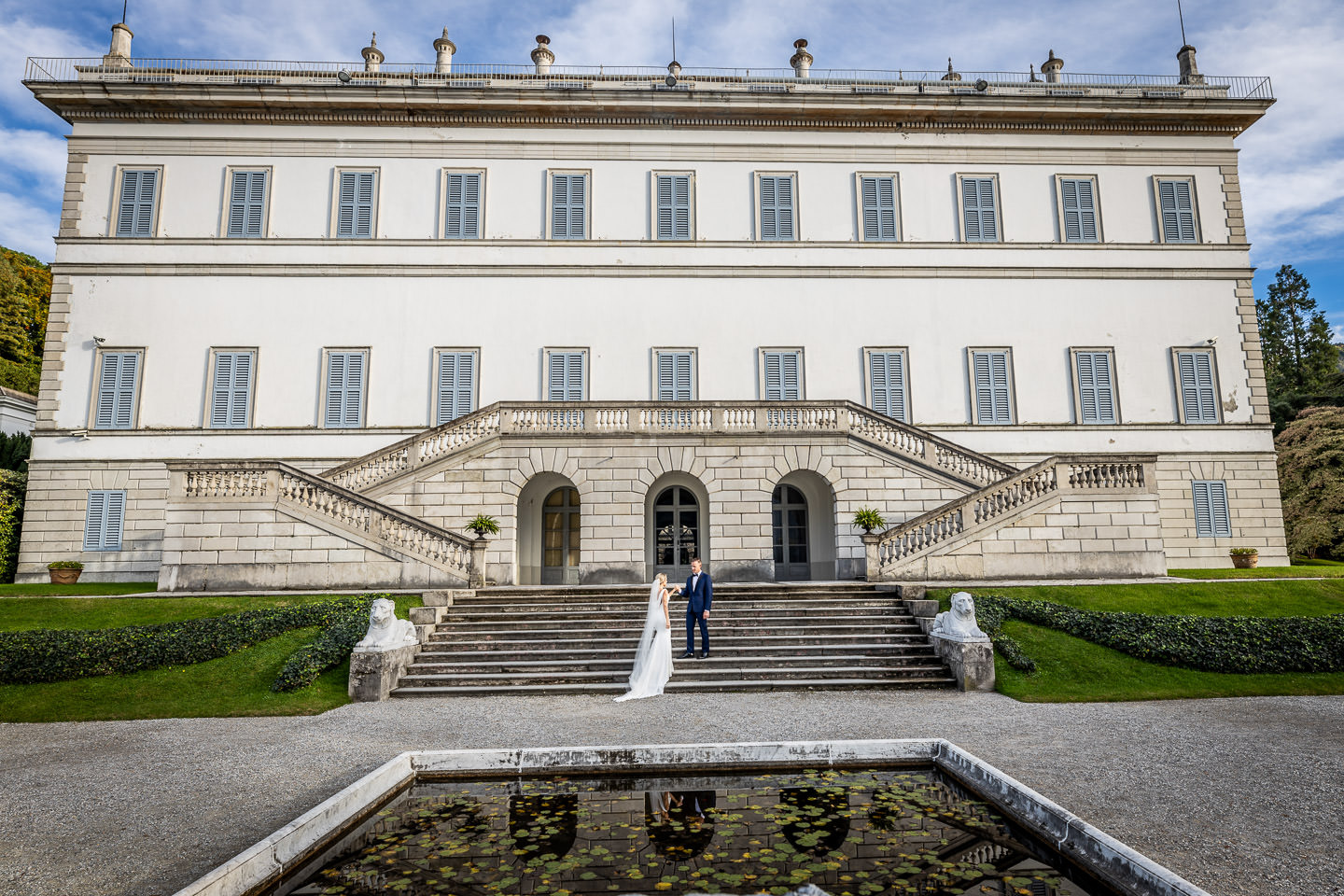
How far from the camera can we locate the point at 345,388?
23031 millimetres

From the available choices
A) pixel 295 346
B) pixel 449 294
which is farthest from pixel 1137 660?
pixel 295 346

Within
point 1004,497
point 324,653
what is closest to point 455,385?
point 324,653

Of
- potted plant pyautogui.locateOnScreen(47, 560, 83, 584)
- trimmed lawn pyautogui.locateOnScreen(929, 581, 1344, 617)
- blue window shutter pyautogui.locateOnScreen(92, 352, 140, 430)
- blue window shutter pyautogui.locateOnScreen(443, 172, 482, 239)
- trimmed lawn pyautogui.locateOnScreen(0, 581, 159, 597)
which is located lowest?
trimmed lawn pyautogui.locateOnScreen(929, 581, 1344, 617)

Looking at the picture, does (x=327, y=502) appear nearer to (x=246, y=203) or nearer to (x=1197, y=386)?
(x=246, y=203)

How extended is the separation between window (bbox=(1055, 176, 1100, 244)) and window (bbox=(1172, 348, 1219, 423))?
4.62m

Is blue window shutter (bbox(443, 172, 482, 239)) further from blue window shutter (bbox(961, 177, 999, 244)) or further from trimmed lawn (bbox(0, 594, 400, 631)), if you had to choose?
blue window shutter (bbox(961, 177, 999, 244))

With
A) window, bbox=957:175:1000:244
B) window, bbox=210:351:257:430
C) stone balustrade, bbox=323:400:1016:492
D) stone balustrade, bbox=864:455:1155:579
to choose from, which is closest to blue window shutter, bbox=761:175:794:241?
window, bbox=957:175:1000:244

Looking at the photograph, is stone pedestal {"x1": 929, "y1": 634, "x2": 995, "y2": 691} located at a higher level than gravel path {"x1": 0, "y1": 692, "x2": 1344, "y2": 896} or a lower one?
higher

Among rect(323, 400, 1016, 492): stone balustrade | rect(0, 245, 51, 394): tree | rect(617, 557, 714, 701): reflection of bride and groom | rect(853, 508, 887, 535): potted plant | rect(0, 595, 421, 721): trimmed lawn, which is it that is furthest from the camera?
rect(0, 245, 51, 394): tree

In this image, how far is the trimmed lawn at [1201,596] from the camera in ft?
50.0

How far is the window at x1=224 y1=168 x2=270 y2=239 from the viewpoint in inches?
933

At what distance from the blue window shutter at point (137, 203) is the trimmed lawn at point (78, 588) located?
10.6 meters

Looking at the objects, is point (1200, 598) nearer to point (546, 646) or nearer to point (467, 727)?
point (546, 646)

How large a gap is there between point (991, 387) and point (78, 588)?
26.2 meters
